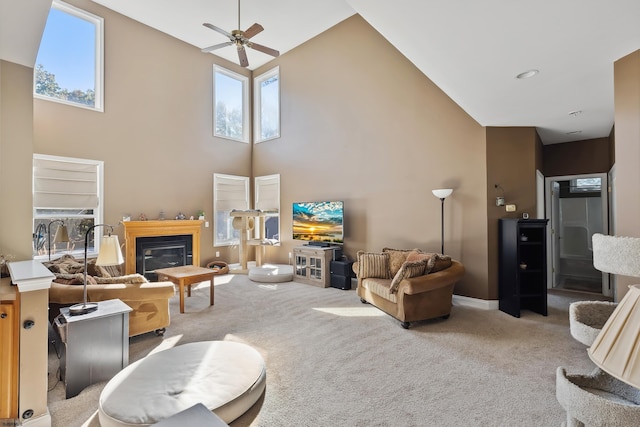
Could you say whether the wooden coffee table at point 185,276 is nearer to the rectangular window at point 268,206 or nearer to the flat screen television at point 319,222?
the flat screen television at point 319,222

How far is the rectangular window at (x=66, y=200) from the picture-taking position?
16.0ft

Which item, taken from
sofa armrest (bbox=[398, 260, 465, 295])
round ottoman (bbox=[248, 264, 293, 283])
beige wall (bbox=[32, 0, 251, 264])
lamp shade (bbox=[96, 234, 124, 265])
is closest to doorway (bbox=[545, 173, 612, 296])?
sofa armrest (bbox=[398, 260, 465, 295])

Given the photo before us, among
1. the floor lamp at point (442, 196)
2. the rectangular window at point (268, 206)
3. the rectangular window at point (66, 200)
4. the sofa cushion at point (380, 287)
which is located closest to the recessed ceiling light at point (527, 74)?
the floor lamp at point (442, 196)

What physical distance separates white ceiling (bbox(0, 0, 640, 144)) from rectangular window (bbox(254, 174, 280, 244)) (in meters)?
4.58

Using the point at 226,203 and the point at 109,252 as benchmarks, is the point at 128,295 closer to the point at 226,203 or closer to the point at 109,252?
the point at 109,252

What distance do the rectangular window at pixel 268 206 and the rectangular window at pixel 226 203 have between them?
369 mm

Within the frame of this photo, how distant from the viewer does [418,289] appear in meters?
3.60

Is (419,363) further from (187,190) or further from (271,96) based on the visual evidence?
(271,96)

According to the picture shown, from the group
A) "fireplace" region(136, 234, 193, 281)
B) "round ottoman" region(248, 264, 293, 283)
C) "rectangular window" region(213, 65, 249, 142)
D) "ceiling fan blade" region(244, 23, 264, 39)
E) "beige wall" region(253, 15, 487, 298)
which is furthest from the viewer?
"rectangular window" region(213, 65, 249, 142)

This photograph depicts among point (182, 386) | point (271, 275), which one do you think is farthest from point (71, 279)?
point (271, 275)

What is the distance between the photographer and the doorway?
5.64m

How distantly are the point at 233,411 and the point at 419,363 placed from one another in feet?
5.61

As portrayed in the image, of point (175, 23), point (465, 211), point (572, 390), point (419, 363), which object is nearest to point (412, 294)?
point (419, 363)

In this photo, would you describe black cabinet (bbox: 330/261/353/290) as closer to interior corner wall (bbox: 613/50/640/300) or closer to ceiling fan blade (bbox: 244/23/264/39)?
interior corner wall (bbox: 613/50/640/300)
